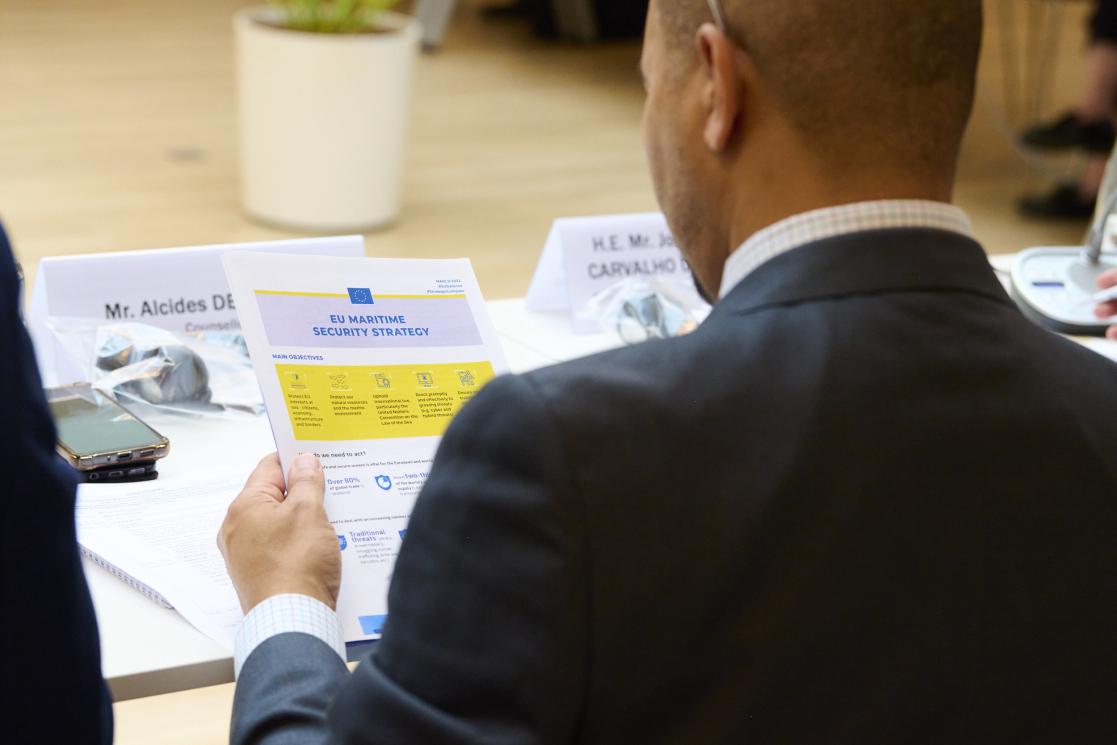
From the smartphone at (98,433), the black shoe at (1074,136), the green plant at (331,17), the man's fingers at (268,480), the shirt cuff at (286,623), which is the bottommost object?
the black shoe at (1074,136)

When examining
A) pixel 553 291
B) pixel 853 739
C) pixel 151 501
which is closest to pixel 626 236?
pixel 553 291

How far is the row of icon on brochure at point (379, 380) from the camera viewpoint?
1.20 meters

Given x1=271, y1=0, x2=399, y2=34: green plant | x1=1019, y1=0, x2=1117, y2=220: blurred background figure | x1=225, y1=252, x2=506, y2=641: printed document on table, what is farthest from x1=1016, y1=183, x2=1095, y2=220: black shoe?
x1=225, y1=252, x2=506, y2=641: printed document on table

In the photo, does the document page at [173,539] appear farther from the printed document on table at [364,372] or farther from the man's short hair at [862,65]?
the man's short hair at [862,65]

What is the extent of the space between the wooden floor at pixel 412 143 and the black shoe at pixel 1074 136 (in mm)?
222

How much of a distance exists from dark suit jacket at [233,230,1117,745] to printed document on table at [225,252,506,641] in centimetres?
39

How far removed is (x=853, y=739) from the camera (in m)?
0.78

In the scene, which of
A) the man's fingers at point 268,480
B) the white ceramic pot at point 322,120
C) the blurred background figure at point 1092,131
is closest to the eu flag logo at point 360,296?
the man's fingers at point 268,480

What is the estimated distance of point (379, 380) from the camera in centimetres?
125

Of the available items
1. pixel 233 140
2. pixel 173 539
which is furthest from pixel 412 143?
pixel 173 539

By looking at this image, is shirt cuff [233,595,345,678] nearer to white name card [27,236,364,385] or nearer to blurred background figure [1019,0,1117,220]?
white name card [27,236,364,385]

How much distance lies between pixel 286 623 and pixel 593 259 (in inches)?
34.8

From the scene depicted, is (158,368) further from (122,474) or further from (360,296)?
(360,296)

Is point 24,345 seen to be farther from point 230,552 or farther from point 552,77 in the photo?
point 552,77
